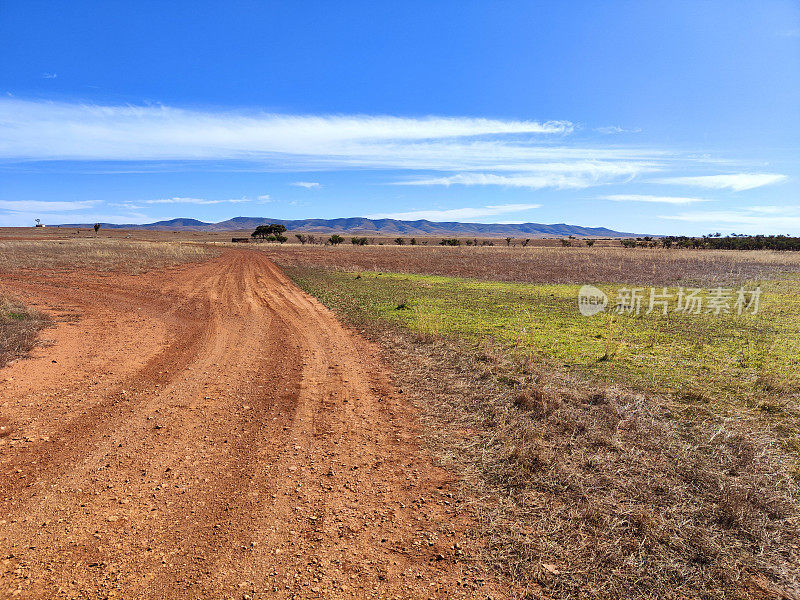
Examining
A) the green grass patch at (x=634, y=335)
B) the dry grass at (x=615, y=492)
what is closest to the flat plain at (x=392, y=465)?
the dry grass at (x=615, y=492)

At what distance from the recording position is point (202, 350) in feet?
33.4

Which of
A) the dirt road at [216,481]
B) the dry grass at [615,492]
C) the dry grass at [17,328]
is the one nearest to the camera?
the dirt road at [216,481]

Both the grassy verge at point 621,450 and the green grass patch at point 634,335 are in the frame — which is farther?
the green grass patch at point 634,335

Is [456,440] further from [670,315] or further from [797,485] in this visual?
[670,315]

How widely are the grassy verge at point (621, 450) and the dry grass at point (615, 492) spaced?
2 cm

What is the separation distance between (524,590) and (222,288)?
21.1 metres

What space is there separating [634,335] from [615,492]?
31.6 ft

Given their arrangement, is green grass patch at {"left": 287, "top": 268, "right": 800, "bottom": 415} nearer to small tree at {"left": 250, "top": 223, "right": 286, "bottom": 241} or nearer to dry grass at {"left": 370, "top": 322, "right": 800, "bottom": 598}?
dry grass at {"left": 370, "top": 322, "right": 800, "bottom": 598}

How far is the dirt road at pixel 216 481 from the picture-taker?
11.8ft

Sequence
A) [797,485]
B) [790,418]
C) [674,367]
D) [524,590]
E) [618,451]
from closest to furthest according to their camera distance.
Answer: [524,590], [797,485], [618,451], [790,418], [674,367]

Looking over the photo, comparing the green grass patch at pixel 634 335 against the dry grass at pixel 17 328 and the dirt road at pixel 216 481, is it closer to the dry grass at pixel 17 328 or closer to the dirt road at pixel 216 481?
the dirt road at pixel 216 481

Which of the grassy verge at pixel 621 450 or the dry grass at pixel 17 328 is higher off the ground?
the dry grass at pixel 17 328

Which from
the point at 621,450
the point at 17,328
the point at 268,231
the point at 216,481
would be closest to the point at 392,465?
the point at 216,481

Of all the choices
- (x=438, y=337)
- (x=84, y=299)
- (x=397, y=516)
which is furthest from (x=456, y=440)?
(x=84, y=299)
